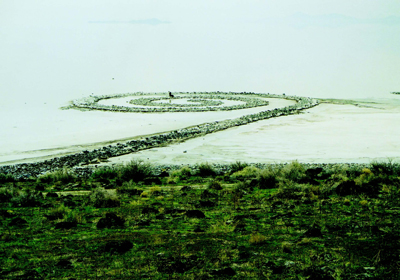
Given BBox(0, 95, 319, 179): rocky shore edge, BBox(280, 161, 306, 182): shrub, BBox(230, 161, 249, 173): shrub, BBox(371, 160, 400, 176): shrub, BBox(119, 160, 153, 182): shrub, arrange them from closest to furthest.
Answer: BBox(280, 161, 306, 182): shrub, BBox(371, 160, 400, 176): shrub, BBox(119, 160, 153, 182): shrub, BBox(230, 161, 249, 173): shrub, BBox(0, 95, 319, 179): rocky shore edge

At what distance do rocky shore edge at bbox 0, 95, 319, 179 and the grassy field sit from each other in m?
3.48

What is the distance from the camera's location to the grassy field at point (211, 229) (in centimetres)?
827

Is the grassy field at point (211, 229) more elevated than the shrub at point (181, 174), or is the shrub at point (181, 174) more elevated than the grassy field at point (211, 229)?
the grassy field at point (211, 229)

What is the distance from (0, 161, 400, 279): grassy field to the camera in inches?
326

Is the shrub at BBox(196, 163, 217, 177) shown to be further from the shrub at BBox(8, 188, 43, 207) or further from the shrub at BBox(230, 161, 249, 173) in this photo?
the shrub at BBox(8, 188, 43, 207)

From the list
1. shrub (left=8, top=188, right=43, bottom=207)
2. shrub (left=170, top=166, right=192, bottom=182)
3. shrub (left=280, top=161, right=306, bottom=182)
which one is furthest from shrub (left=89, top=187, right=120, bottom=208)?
shrub (left=280, top=161, right=306, bottom=182)

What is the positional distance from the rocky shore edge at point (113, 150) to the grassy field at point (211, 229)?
137 inches

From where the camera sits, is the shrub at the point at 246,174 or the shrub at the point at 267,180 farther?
the shrub at the point at 246,174

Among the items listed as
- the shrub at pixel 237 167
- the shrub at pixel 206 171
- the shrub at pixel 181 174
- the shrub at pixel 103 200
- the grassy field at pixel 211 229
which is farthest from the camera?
the shrub at pixel 237 167

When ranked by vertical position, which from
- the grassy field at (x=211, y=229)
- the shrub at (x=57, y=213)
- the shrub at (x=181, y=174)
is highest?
the shrub at (x=57, y=213)

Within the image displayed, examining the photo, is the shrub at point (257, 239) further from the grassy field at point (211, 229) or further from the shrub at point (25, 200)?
the shrub at point (25, 200)

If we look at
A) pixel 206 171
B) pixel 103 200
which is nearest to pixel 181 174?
pixel 206 171

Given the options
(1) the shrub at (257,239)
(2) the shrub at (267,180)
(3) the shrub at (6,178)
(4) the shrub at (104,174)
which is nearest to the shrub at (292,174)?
(2) the shrub at (267,180)

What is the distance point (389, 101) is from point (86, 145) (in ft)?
137
